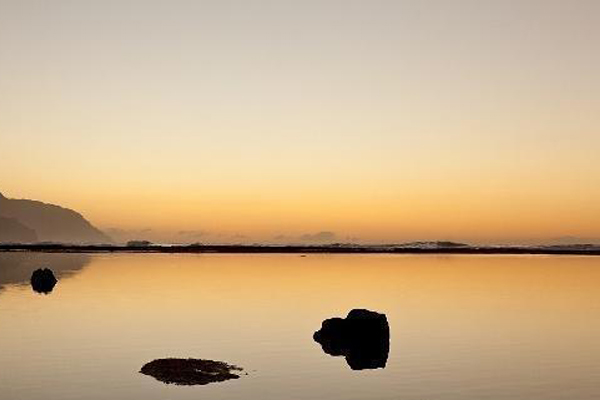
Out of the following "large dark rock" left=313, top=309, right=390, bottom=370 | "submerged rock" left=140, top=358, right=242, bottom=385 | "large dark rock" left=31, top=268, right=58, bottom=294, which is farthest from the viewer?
"large dark rock" left=31, top=268, right=58, bottom=294

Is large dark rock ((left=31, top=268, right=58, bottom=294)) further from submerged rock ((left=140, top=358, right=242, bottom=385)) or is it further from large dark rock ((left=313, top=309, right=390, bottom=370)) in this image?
submerged rock ((left=140, top=358, right=242, bottom=385))

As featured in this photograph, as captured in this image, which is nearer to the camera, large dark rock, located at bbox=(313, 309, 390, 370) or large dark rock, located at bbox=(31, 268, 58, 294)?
large dark rock, located at bbox=(313, 309, 390, 370)

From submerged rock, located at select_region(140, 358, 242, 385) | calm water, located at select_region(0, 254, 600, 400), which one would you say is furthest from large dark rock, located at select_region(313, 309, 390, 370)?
submerged rock, located at select_region(140, 358, 242, 385)

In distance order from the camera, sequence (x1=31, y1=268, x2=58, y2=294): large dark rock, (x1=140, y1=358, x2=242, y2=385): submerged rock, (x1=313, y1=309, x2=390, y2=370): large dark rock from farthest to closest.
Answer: (x1=31, y1=268, x2=58, y2=294): large dark rock
(x1=313, y1=309, x2=390, y2=370): large dark rock
(x1=140, y1=358, x2=242, y2=385): submerged rock

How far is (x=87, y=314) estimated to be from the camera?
6253 centimetres

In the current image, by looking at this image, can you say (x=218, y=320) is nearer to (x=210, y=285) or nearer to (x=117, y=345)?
(x=117, y=345)

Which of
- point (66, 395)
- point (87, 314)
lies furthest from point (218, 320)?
point (66, 395)

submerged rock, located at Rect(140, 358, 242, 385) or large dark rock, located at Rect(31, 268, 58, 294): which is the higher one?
large dark rock, located at Rect(31, 268, 58, 294)

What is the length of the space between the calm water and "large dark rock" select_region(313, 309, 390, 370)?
105cm

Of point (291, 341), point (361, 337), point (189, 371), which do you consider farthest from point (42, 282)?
point (189, 371)

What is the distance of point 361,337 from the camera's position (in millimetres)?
45281

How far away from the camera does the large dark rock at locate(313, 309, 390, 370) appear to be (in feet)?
145

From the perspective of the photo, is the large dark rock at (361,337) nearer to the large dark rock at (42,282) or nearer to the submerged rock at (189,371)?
the submerged rock at (189,371)

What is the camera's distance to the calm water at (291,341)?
113 ft
